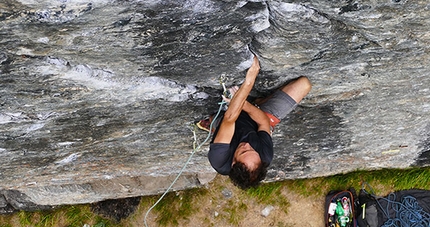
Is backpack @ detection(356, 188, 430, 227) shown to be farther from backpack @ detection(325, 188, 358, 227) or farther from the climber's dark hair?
the climber's dark hair

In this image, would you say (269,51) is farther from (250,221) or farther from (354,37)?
(250,221)

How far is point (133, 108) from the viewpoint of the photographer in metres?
3.07

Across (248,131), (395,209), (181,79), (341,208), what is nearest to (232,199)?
(341,208)

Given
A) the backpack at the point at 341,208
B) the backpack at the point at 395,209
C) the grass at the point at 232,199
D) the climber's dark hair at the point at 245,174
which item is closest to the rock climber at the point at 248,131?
the climber's dark hair at the point at 245,174

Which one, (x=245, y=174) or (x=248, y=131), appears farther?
(x=248, y=131)

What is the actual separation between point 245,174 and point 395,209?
286 cm

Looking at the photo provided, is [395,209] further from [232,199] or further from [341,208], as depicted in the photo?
[232,199]

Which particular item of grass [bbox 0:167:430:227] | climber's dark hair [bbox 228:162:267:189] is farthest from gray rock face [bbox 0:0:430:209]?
climber's dark hair [bbox 228:162:267:189]

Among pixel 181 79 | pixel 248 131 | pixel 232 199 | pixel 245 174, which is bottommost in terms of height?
pixel 232 199

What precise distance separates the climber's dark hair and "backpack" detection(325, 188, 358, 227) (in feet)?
7.52

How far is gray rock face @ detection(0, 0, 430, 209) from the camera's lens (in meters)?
2.16

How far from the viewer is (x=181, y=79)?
2.85 m

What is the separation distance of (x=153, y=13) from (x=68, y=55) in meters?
0.58

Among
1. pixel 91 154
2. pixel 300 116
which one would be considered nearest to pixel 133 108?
pixel 91 154
